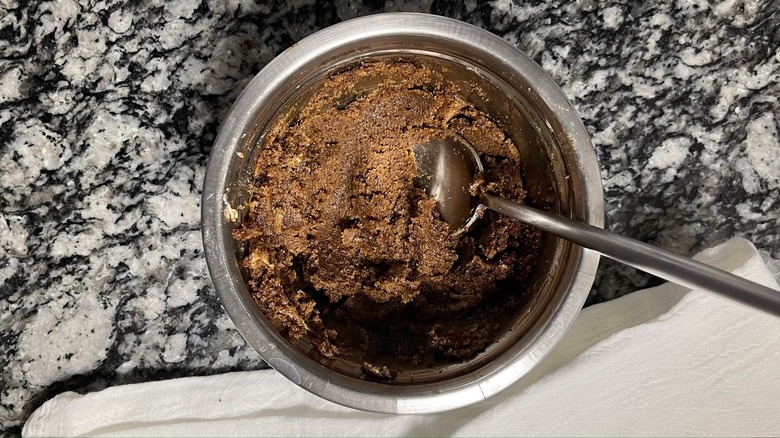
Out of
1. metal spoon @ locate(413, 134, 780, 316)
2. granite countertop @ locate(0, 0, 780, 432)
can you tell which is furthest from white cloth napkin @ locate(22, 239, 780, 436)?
metal spoon @ locate(413, 134, 780, 316)

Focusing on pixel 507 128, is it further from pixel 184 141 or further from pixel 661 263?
pixel 184 141

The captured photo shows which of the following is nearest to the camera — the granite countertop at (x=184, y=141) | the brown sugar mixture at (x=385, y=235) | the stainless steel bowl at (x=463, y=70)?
the stainless steel bowl at (x=463, y=70)

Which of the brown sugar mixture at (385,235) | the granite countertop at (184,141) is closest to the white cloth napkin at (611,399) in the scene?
the granite countertop at (184,141)

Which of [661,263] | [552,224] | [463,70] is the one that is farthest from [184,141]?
[661,263]

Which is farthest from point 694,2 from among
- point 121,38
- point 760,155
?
Result: point 121,38

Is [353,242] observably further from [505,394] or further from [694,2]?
[694,2]

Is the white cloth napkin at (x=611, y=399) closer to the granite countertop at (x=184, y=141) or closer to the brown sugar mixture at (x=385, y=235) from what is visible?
the granite countertop at (x=184, y=141)

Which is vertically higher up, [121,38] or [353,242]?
[121,38]
